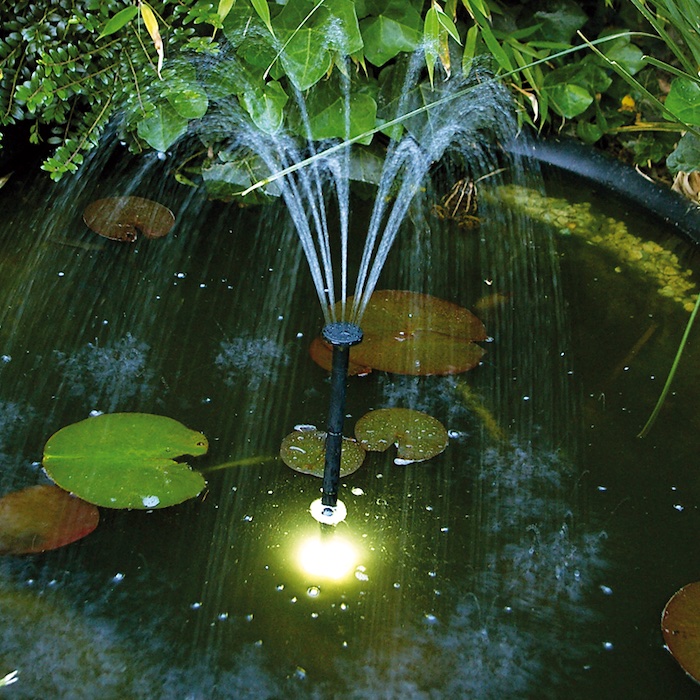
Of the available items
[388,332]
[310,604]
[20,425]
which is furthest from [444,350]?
[20,425]

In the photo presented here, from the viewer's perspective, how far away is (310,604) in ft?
4.08

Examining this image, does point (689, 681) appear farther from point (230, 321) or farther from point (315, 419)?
point (230, 321)

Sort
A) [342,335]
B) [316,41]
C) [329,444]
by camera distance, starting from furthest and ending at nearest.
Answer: [316,41]
[329,444]
[342,335]

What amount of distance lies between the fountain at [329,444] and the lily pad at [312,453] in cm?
2

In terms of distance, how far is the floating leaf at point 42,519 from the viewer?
50.3 inches

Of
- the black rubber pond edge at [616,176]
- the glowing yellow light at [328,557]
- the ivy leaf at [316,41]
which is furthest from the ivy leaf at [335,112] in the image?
the glowing yellow light at [328,557]

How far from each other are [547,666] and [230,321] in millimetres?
938

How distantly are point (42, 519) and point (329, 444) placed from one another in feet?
1.49

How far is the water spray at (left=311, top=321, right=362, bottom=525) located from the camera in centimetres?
119

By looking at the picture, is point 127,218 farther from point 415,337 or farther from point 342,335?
point 342,335

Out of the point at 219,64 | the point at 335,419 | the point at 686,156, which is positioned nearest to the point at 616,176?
the point at 686,156

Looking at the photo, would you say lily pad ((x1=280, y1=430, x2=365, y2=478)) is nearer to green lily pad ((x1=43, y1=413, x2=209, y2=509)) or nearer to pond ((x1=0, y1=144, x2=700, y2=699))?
pond ((x1=0, y1=144, x2=700, y2=699))

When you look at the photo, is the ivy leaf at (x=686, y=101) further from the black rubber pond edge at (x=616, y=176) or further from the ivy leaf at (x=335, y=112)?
the ivy leaf at (x=335, y=112)

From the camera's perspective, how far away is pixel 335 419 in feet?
4.20
